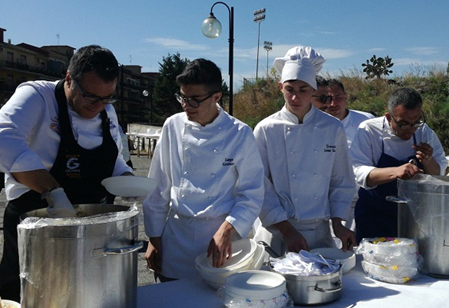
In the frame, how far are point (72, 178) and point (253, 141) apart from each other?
2.51 feet

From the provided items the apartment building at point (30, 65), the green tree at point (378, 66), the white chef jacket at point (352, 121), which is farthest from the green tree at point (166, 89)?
the white chef jacket at point (352, 121)

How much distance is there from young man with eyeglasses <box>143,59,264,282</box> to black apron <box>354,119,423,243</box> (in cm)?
83

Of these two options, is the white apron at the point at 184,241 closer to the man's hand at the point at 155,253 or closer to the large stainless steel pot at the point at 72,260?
the man's hand at the point at 155,253

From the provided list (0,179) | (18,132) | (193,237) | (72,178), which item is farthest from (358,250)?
(0,179)

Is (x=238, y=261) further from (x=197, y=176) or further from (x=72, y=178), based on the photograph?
(x=72, y=178)

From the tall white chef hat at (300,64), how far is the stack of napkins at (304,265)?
33.1 inches

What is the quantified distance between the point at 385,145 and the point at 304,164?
1.78ft

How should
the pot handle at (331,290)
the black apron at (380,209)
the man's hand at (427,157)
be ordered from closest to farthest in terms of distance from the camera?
1. the pot handle at (331,290)
2. the man's hand at (427,157)
3. the black apron at (380,209)

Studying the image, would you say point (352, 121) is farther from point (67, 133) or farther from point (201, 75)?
point (67, 133)

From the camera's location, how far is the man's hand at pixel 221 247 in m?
1.46

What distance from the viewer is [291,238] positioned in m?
1.75

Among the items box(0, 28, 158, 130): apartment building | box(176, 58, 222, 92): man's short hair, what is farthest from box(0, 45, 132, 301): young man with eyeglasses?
box(0, 28, 158, 130): apartment building

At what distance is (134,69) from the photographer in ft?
211

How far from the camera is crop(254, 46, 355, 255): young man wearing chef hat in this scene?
74.0 inches
